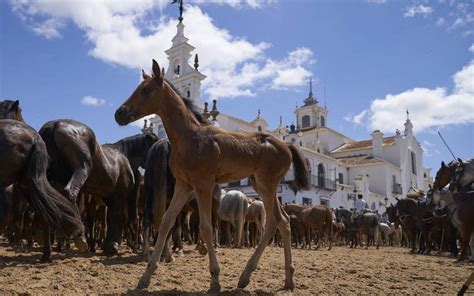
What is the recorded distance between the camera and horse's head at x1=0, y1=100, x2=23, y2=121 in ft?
25.8

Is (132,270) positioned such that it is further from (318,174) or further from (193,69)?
(318,174)

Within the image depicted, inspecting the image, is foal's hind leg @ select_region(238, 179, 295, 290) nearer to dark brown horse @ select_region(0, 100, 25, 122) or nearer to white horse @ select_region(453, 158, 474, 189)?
dark brown horse @ select_region(0, 100, 25, 122)

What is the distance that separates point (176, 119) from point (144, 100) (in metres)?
0.45

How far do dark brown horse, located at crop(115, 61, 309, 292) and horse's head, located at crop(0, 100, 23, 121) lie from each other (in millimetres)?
3876

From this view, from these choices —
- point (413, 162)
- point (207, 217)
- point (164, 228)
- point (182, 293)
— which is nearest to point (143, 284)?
point (182, 293)

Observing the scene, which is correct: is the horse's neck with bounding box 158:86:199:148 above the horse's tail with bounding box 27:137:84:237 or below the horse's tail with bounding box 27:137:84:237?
above

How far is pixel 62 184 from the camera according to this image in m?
7.16

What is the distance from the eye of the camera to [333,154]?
65.7 metres

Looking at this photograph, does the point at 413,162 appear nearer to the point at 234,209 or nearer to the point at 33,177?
the point at 234,209

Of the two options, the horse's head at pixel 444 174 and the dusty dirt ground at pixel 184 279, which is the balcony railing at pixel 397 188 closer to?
the horse's head at pixel 444 174

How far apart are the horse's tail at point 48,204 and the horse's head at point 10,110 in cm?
285

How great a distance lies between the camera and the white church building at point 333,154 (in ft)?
147

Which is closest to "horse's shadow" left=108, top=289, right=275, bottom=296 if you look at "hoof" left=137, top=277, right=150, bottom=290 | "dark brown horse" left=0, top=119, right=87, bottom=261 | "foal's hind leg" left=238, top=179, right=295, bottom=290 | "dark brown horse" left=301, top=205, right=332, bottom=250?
"hoof" left=137, top=277, right=150, bottom=290

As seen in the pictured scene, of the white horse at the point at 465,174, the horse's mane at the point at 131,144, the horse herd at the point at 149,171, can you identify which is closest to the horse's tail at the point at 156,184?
the horse herd at the point at 149,171
